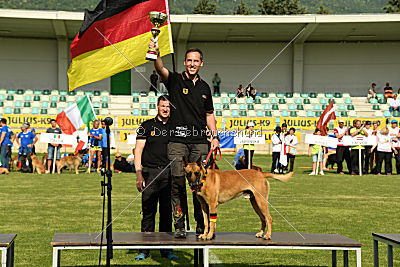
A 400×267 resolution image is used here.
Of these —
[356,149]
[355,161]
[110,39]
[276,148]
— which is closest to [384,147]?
[356,149]

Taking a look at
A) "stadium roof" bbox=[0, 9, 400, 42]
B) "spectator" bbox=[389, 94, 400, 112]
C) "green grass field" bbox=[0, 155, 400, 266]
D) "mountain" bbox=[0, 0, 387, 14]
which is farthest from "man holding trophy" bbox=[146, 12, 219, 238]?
"mountain" bbox=[0, 0, 387, 14]

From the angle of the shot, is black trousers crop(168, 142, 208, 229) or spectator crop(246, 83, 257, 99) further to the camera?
spectator crop(246, 83, 257, 99)

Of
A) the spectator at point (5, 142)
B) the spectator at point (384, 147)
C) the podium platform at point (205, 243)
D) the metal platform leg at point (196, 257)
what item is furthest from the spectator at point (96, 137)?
the podium platform at point (205, 243)

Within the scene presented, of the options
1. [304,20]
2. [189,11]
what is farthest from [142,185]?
[189,11]

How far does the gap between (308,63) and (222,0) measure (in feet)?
397

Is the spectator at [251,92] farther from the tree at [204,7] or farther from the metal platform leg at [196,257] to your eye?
the tree at [204,7]

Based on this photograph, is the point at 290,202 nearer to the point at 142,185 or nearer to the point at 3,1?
the point at 142,185

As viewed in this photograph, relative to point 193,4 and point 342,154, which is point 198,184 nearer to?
point 342,154

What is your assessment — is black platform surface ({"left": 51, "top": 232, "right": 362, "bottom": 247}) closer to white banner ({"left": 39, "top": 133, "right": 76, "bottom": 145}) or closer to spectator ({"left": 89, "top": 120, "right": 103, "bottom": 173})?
spectator ({"left": 89, "top": 120, "right": 103, "bottom": 173})

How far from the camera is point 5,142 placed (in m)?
21.5

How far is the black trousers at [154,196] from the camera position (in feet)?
25.5

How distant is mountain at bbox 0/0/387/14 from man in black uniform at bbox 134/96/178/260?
114429 mm

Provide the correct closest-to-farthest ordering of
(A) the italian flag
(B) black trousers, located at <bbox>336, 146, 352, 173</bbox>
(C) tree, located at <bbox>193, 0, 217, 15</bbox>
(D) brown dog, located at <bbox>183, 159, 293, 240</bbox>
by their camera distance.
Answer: (D) brown dog, located at <bbox>183, 159, 293, 240</bbox> < (A) the italian flag < (B) black trousers, located at <bbox>336, 146, 352, 173</bbox> < (C) tree, located at <bbox>193, 0, 217, 15</bbox>

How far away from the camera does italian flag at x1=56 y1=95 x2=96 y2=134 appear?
2256 cm
